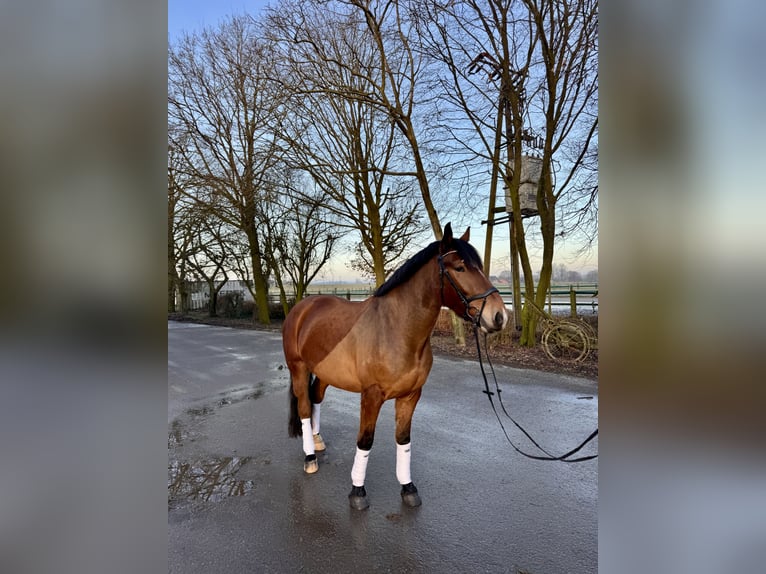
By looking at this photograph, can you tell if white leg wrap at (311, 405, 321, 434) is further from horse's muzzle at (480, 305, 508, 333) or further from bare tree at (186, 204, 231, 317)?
bare tree at (186, 204, 231, 317)

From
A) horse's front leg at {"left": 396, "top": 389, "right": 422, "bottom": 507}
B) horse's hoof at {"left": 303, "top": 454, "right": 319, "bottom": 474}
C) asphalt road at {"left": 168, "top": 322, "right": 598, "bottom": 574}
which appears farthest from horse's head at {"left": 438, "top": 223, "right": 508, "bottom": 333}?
horse's hoof at {"left": 303, "top": 454, "right": 319, "bottom": 474}

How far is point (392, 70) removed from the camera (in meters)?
9.14

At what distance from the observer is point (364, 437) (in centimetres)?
254

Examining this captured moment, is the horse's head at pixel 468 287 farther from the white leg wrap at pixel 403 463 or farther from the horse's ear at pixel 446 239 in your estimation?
the white leg wrap at pixel 403 463

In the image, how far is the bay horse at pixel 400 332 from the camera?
2.18 metres

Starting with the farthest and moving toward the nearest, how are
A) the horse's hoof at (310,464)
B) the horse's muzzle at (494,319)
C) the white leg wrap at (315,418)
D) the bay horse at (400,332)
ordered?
the white leg wrap at (315,418) < the horse's hoof at (310,464) < the bay horse at (400,332) < the horse's muzzle at (494,319)

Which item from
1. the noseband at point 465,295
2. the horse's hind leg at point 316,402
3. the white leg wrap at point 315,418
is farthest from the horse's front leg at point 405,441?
the white leg wrap at point 315,418

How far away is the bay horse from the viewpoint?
7.15ft

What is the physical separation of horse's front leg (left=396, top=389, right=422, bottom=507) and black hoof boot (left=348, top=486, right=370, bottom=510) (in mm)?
277

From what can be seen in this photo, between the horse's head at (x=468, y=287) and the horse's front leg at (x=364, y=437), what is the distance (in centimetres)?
83
